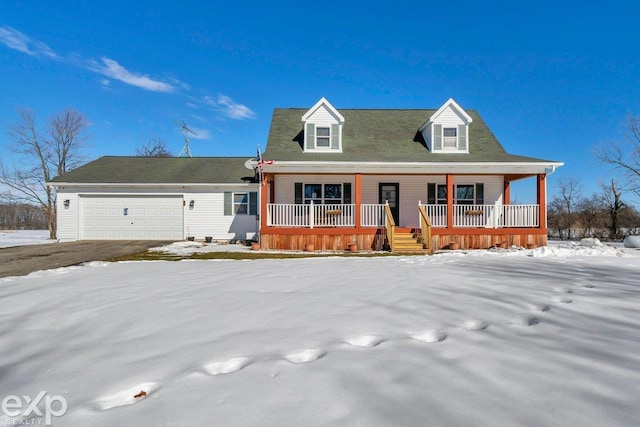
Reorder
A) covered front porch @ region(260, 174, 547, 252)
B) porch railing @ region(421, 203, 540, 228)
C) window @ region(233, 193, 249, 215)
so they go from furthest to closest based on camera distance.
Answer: window @ region(233, 193, 249, 215) → porch railing @ region(421, 203, 540, 228) → covered front porch @ region(260, 174, 547, 252)

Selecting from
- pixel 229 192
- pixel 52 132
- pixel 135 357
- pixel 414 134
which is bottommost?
pixel 135 357

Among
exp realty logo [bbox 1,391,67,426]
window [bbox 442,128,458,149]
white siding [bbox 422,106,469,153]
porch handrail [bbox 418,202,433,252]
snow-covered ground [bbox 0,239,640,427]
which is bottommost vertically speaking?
exp realty logo [bbox 1,391,67,426]

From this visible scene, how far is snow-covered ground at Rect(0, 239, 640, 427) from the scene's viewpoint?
5.65 feet

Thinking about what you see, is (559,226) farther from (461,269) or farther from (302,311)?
(302,311)

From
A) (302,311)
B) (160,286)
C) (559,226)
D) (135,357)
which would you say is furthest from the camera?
(559,226)

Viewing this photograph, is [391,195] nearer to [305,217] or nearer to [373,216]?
[373,216]

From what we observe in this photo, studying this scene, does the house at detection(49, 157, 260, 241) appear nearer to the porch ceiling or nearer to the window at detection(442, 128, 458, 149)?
the porch ceiling

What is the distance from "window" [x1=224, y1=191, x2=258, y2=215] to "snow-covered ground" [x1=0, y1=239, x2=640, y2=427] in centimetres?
1078

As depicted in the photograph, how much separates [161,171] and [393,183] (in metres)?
12.1

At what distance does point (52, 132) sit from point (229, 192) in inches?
638

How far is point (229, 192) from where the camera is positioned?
15414 millimetres

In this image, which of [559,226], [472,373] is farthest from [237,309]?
[559,226]

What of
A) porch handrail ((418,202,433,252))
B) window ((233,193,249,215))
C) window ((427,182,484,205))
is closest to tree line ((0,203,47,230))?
window ((233,193,249,215))

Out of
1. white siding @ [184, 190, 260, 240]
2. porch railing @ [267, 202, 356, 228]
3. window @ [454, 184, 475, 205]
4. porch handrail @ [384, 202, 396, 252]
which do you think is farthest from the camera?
white siding @ [184, 190, 260, 240]
